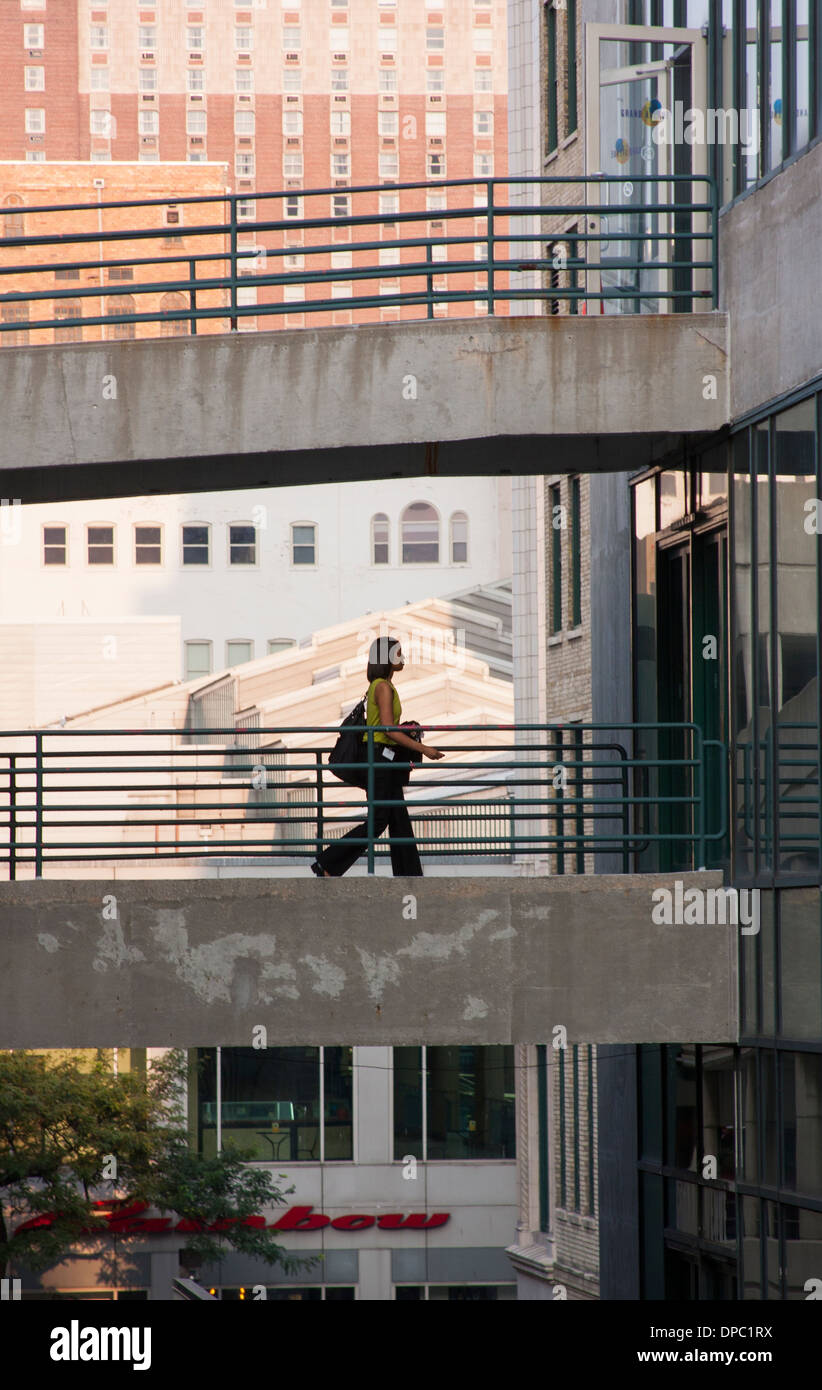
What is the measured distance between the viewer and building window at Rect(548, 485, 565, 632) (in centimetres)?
3247

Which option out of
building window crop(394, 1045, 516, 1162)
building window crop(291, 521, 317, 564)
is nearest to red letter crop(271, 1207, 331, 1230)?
building window crop(394, 1045, 516, 1162)

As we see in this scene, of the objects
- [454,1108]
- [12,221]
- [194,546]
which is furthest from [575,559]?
[12,221]

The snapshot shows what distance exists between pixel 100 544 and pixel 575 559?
44.7 meters

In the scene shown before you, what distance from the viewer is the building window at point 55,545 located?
73.2 metres

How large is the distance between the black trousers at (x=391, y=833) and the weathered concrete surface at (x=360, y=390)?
252 centimetres

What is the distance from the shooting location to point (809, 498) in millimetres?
13547

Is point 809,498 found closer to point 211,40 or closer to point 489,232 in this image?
point 489,232

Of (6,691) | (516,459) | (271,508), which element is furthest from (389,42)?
→ (516,459)

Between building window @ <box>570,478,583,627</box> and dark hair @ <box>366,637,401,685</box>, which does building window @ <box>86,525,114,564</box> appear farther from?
dark hair @ <box>366,637,401,685</box>

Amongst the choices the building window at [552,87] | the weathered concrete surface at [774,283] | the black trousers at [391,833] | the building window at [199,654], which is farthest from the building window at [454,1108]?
the weathered concrete surface at [774,283]

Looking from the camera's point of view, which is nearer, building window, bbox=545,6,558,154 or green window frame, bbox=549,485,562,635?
building window, bbox=545,6,558,154

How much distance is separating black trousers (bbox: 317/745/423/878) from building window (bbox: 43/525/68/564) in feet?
199

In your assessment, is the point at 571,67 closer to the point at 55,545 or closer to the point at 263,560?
the point at 263,560

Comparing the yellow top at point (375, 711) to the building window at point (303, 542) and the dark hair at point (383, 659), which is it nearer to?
the dark hair at point (383, 659)
